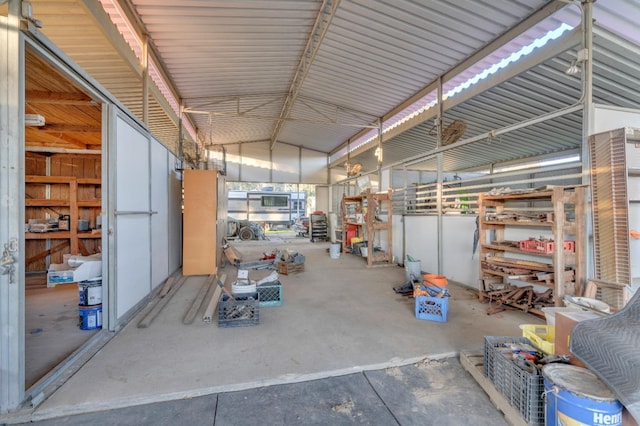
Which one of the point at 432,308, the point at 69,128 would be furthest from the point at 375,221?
the point at 69,128

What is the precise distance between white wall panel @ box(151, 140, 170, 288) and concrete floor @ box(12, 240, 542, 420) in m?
0.72

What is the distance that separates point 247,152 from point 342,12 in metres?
8.86

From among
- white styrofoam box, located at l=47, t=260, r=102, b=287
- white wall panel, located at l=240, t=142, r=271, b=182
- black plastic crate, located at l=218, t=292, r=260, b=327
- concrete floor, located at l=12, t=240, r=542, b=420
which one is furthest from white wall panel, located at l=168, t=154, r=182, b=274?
white wall panel, located at l=240, t=142, r=271, b=182

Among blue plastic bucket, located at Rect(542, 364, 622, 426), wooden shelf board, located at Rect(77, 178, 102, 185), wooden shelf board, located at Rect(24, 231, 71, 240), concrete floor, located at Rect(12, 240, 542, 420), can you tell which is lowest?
concrete floor, located at Rect(12, 240, 542, 420)

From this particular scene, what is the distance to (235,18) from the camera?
417 centimetres

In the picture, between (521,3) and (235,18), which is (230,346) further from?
(521,3)

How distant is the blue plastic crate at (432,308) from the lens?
3.17 metres

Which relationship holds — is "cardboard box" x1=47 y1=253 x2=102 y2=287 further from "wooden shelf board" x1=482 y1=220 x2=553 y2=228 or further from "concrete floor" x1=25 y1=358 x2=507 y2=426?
"wooden shelf board" x1=482 y1=220 x2=553 y2=228

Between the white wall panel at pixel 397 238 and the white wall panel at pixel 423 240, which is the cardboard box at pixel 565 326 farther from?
the white wall panel at pixel 397 238

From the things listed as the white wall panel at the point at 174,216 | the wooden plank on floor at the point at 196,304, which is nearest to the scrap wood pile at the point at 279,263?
the wooden plank on floor at the point at 196,304

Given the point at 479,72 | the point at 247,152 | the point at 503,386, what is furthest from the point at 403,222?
the point at 247,152

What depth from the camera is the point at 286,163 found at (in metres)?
12.6

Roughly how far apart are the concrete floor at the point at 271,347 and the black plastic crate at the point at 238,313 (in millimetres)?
83

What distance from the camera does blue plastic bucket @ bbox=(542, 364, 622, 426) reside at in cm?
130
